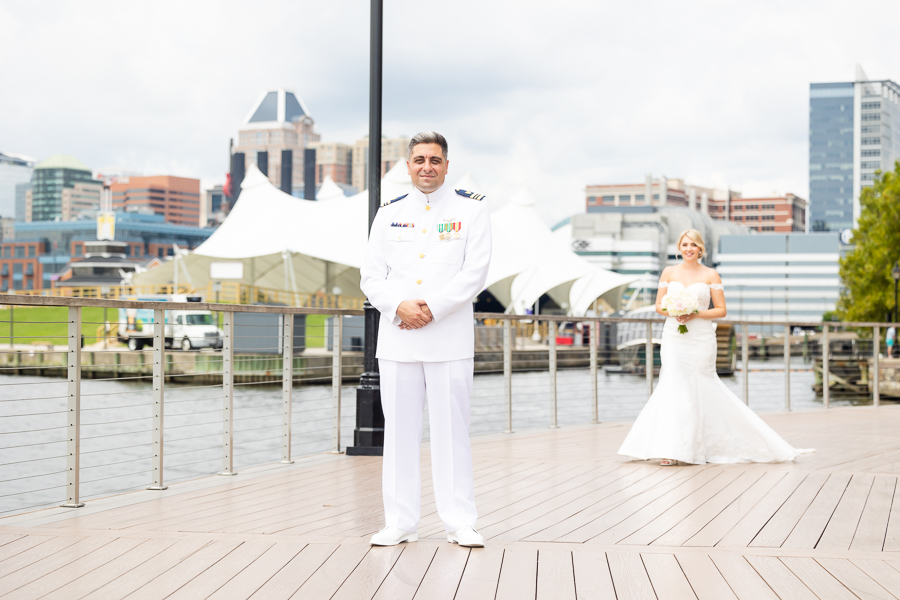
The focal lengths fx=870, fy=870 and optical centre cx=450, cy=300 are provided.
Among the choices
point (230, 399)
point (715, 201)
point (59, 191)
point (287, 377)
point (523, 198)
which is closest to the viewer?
point (230, 399)

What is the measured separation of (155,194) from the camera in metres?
178

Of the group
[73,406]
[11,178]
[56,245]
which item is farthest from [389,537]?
[11,178]

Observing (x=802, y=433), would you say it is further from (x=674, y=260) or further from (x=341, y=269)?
(x=674, y=260)

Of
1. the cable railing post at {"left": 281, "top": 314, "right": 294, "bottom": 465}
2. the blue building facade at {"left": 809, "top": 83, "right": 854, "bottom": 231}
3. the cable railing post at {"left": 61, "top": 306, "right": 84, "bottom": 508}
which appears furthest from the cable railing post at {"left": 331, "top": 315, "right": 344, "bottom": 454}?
the blue building facade at {"left": 809, "top": 83, "right": 854, "bottom": 231}

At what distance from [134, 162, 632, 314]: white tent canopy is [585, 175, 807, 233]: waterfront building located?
10679 cm

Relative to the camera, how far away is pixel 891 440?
766cm

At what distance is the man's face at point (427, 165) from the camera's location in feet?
11.7

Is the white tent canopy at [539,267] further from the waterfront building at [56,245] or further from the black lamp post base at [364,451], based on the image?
the waterfront building at [56,245]

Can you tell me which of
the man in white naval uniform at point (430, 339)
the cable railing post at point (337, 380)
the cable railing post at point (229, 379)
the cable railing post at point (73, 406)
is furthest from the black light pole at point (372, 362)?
the man in white naval uniform at point (430, 339)

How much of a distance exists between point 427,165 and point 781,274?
12034cm

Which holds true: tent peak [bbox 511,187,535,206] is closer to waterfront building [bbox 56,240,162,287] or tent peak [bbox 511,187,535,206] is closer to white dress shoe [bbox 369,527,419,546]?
white dress shoe [bbox 369,527,419,546]

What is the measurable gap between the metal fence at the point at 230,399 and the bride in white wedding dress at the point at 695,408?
156 centimetres

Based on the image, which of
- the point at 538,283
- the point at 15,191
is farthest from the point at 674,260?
the point at 15,191

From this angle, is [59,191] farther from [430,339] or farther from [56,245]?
[430,339]
